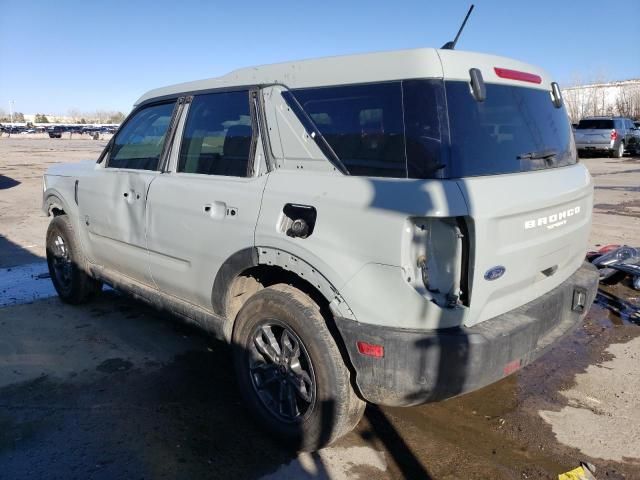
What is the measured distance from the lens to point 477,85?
8.25ft

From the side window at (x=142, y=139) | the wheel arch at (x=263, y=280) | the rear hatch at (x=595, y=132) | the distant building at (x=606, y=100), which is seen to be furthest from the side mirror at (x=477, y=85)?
the distant building at (x=606, y=100)

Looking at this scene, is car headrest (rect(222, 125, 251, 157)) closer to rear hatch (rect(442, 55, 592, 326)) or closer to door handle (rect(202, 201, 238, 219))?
door handle (rect(202, 201, 238, 219))

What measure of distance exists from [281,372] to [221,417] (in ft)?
2.06

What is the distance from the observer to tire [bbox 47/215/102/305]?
4660 millimetres

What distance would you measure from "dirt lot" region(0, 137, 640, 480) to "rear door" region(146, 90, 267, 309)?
0.72 metres

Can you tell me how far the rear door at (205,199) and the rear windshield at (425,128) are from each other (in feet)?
1.62

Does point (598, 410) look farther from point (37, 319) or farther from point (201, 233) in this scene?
point (37, 319)

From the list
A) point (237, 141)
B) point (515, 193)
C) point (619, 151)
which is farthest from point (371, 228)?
point (619, 151)

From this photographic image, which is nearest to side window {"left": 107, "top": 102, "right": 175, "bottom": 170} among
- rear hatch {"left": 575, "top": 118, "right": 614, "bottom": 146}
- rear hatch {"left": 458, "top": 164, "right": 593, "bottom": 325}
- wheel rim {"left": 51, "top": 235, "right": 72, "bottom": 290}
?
wheel rim {"left": 51, "top": 235, "right": 72, "bottom": 290}

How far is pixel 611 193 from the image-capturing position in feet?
41.4

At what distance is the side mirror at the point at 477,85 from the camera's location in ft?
8.23

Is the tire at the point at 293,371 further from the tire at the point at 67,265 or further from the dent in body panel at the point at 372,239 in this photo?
the tire at the point at 67,265

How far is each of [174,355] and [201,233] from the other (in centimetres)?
133

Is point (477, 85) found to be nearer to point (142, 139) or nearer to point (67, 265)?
point (142, 139)
